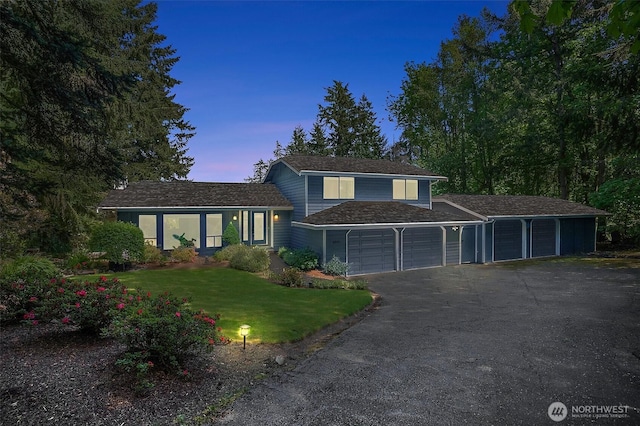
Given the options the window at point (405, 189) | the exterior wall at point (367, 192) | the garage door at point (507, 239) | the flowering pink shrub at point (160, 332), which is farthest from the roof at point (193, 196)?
the flowering pink shrub at point (160, 332)

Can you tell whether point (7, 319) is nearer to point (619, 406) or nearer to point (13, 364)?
point (13, 364)

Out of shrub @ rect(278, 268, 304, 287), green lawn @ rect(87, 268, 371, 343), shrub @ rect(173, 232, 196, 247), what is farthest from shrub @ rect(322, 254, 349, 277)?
shrub @ rect(173, 232, 196, 247)

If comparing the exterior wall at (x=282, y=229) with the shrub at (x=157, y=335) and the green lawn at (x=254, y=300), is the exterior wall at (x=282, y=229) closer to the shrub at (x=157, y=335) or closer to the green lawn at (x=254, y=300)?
the green lawn at (x=254, y=300)

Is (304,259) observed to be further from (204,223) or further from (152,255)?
(152,255)

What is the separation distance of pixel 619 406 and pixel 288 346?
5957 mm

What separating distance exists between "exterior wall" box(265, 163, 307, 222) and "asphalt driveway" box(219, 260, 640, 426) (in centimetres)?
1047

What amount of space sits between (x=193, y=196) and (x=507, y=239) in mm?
20900

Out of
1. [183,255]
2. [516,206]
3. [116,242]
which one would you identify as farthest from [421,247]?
[116,242]

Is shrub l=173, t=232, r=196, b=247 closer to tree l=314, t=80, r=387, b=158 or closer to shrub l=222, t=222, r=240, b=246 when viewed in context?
shrub l=222, t=222, r=240, b=246

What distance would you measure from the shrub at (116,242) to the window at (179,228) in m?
3.92

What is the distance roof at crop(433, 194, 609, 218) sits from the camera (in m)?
22.6

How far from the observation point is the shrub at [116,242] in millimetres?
16062

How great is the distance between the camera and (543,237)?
2466cm

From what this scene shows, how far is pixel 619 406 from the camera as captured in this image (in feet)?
17.0
